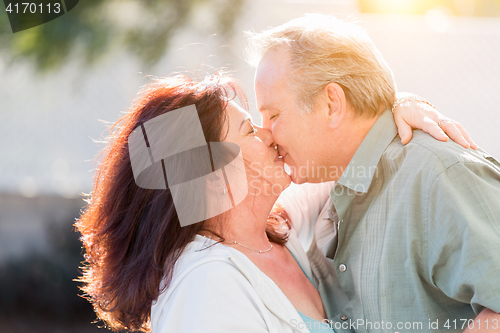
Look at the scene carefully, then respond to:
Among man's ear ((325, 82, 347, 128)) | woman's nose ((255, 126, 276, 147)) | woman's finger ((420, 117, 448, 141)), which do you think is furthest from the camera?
woman's nose ((255, 126, 276, 147))

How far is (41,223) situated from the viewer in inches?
104

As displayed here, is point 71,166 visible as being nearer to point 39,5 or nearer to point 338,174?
point 39,5

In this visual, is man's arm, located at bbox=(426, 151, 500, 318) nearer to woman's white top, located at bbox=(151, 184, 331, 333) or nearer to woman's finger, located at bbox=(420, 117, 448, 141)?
woman's finger, located at bbox=(420, 117, 448, 141)

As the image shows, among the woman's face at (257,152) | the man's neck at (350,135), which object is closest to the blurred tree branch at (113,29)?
the woman's face at (257,152)

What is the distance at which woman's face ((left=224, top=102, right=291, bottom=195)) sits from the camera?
4.91ft

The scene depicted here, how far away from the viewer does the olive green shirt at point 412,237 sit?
101cm

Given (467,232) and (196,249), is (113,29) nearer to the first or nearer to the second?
(196,249)

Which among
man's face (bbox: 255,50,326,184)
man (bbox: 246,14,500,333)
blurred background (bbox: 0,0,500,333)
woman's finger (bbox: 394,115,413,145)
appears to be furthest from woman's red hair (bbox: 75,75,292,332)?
blurred background (bbox: 0,0,500,333)

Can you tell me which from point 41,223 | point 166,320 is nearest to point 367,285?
point 166,320

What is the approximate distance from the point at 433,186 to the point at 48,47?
309 centimetres

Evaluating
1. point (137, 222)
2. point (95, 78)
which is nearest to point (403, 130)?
point (137, 222)

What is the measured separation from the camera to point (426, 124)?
4.30 feet

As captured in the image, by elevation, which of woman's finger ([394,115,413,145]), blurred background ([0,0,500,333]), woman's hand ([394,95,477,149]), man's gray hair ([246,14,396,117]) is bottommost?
blurred background ([0,0,500,333])

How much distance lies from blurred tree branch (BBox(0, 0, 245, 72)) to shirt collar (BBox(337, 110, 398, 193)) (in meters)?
2.13
